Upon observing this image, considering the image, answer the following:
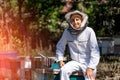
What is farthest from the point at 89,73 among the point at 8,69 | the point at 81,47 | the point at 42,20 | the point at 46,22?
the point at 42,20

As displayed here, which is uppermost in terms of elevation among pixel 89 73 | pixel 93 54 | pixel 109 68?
pixel 93 54

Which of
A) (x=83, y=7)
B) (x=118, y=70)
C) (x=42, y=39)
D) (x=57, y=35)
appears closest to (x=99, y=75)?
(x=118, y=70)

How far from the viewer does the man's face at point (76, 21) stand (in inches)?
207

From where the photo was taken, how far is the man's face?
525 cm

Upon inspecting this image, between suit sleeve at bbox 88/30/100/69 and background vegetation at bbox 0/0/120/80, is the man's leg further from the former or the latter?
background vegetation at bbox 0/0/120/80

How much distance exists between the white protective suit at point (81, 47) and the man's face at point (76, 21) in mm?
40

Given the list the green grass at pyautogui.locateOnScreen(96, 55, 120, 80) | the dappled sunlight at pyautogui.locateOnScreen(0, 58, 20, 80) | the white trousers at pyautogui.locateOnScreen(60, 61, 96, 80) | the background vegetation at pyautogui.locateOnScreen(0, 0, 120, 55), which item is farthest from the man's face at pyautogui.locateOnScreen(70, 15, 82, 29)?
the background vegetation at pyautogui.locateOnScreen(0, 0, 120, 55)

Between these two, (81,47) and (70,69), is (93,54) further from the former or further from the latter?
(70,69)

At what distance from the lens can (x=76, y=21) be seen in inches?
207

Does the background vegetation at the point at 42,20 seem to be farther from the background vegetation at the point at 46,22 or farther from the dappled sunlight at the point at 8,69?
the dappled sunlight at the point at 8,69

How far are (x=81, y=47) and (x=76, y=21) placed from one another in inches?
14.2

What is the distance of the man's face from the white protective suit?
0.13ft

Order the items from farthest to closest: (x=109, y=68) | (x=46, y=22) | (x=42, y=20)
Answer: (x=42, y=20) → (x=46, y=22) → (x=109, y=68)

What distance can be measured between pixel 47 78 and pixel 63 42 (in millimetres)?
533
